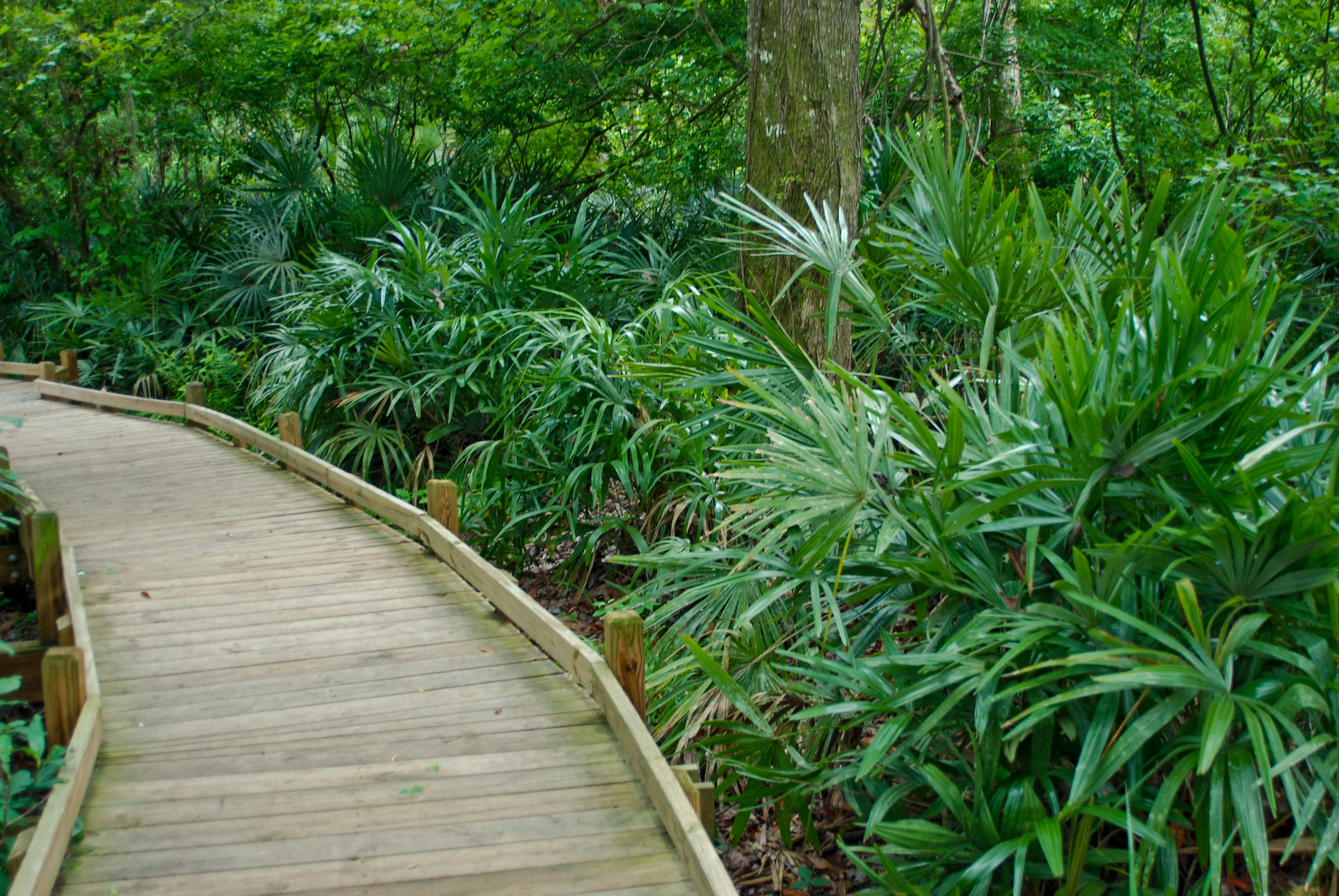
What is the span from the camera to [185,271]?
12039 mm

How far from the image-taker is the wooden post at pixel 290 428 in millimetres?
7328

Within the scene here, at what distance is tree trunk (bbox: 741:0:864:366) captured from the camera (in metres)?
5.54

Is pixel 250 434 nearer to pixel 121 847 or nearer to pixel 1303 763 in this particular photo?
pixel 121 847

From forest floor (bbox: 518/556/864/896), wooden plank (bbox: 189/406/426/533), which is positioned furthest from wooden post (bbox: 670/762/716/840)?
wooden plank (bbox: 189/406/426/533)

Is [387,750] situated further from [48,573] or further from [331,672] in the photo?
[48,573]

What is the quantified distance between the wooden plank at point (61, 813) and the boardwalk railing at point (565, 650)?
36mm

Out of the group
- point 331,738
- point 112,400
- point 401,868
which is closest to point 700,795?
point 401,868

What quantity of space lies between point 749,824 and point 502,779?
137 cm

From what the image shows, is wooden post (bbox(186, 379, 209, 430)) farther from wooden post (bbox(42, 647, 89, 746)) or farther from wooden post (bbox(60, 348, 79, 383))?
wooden post (bbox(42, 647, 89, 746))

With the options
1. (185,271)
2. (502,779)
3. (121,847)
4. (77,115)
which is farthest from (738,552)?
(77,115)

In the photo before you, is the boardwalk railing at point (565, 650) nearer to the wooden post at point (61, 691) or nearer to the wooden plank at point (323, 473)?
the wooden plank at point (323, 473)

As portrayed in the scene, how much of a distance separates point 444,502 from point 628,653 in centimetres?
215

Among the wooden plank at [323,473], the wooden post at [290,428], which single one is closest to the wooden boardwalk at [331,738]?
the wooden plank at [323,473]

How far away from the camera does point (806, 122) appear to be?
559 centimetres
